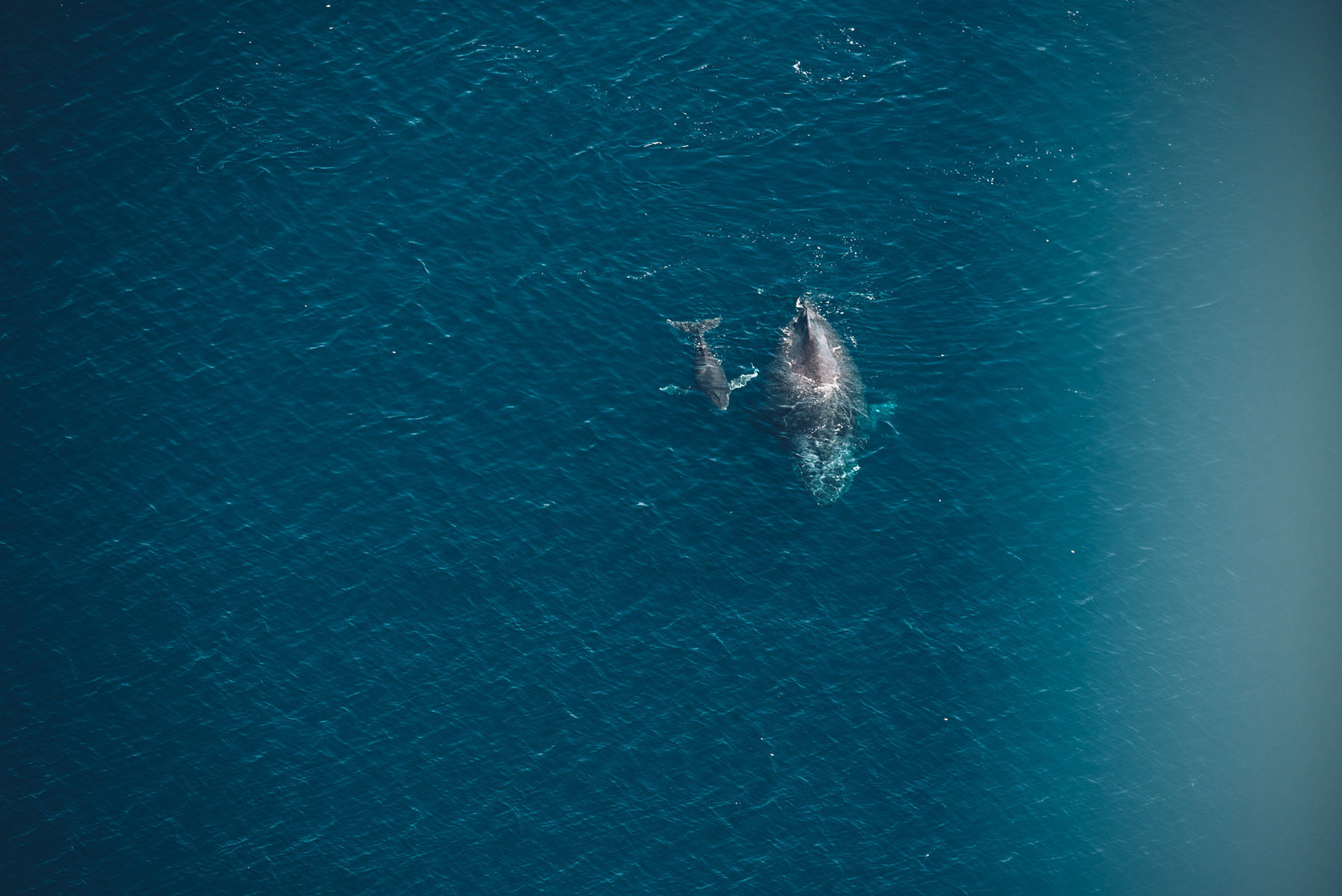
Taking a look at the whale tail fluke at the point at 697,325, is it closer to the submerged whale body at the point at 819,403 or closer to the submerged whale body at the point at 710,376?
the submerged whale body at the point at 710,376

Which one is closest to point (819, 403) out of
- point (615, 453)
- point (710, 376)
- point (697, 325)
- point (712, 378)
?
point (712, 378)

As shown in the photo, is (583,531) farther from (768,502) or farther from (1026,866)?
(1026,866)

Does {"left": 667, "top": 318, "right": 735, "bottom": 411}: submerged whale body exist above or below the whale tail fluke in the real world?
below

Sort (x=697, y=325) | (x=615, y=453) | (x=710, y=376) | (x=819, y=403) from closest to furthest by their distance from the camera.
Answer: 1. (x=615, y=453)
2. (x=819, y=403)
3. (x=710, y=376)
4. (x=697, y=325)

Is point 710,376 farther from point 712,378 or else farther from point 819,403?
point 819,403

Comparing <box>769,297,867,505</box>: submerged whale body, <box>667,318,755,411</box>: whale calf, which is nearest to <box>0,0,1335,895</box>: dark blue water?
<box>667,318,755,411</box>: whale calf

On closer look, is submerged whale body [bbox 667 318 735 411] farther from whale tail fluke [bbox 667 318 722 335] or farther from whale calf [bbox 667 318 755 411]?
whale tail fluke [bbox 667 318 722 335]
